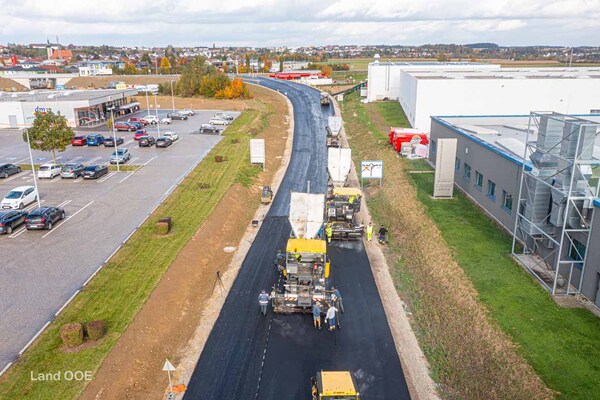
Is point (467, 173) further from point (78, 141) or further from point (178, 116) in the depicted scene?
point (178, 116)

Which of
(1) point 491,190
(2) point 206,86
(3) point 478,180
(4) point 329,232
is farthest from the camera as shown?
(2) point 206,86

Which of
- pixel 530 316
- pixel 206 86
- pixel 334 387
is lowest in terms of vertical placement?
pixel 530 316

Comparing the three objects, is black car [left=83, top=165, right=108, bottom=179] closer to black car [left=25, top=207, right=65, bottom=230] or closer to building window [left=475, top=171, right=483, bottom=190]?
black car [left=25, top=207, right=65, bottom=230]

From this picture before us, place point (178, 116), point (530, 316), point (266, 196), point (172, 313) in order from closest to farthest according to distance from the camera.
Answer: point (530, 316) → point (172, 313) → point (266, 196) → point (178, 116)

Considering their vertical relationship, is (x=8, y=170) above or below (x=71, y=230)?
above

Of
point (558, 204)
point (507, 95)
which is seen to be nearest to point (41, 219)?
point (558, 204)

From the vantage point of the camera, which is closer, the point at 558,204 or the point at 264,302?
the point at 264,302

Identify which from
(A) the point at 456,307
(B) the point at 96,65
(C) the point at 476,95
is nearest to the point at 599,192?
(A) the point at 456,307
